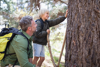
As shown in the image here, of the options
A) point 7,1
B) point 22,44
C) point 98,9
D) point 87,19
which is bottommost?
point 22,44

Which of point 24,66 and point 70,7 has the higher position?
point 70,7

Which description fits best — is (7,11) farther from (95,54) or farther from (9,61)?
(95,54)

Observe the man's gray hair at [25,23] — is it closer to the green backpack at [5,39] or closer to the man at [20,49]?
the man at [20,49]

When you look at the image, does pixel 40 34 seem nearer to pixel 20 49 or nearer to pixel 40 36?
pixel 40 36

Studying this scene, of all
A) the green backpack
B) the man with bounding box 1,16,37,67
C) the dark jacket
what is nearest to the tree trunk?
the man with bounding box 1,16,37,67

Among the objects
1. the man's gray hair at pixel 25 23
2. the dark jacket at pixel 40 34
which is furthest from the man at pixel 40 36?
the man's gray hair at pixel 25 23

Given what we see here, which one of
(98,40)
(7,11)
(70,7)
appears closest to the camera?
(98,40)

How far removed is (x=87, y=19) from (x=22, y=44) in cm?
111

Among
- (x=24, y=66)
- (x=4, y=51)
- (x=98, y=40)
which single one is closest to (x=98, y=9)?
(x=98, y=40)

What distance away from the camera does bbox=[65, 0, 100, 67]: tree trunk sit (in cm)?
151

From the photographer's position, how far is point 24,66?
1.53 m

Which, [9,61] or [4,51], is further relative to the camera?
[9,61]

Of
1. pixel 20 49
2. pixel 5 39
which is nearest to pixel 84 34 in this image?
pixel 20 49

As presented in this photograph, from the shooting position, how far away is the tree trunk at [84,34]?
1.51 metres
